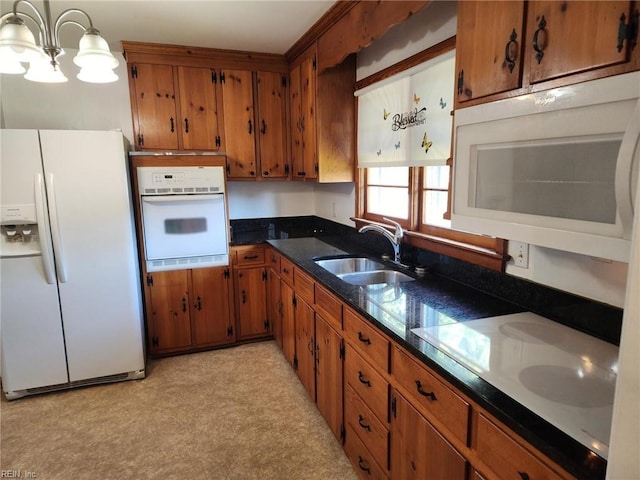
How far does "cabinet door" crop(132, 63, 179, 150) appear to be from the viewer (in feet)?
10.5

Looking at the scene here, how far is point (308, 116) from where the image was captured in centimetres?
316

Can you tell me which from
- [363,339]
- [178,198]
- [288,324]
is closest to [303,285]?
[288,324]

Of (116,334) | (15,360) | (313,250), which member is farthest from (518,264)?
(15,360)

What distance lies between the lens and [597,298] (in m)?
1.34

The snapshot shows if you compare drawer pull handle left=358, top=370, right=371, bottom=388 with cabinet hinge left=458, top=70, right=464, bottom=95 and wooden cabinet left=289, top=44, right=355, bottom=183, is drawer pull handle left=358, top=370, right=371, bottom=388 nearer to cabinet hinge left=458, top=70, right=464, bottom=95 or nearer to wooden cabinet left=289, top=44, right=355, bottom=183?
cabinet hinge left=458, top=70, right=464, bottom=95

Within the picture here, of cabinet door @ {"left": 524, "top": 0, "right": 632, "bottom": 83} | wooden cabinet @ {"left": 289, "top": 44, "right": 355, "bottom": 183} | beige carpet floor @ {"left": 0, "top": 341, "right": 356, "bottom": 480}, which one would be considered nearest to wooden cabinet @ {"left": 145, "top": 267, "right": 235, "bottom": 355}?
beige carpet floor @ {"left": 0, "top": 341, "right": 356, "bottom": 480}

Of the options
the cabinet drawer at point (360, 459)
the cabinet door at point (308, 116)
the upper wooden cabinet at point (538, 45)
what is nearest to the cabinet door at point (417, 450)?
the cabinet drawer at point (360, 459)

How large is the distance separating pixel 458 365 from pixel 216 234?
248 centimetres

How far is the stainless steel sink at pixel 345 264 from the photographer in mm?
2662

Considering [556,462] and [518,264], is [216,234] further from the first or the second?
[556,462]

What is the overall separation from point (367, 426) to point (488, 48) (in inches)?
60.9

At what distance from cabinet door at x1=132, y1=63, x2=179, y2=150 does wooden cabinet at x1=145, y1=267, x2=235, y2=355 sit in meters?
1.11

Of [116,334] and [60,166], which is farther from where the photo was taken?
[116,334]

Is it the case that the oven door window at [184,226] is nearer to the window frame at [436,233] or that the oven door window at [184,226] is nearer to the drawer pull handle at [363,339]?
the window frame at [436,233]
